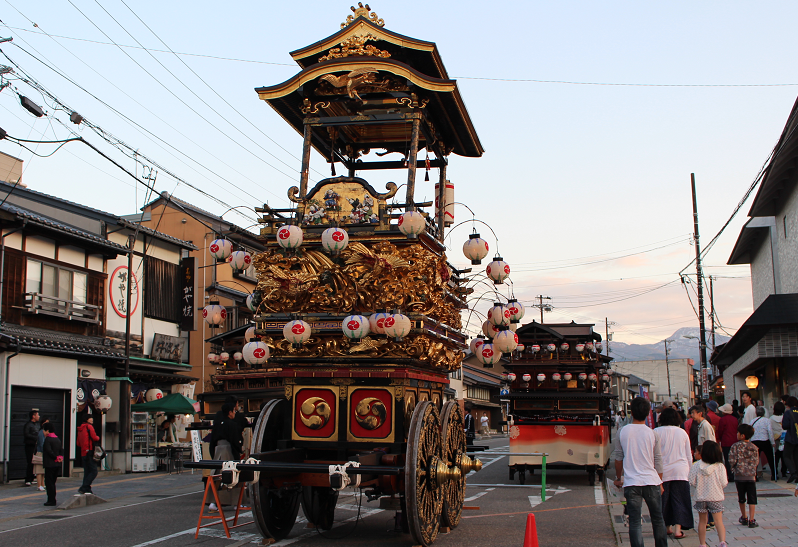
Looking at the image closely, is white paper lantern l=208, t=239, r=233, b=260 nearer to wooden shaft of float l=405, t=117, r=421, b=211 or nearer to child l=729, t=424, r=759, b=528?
wooden shaft of float l=405, t=117, r=421, b=211

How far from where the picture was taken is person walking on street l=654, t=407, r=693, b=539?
9023mm

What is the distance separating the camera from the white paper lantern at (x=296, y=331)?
10141 mm

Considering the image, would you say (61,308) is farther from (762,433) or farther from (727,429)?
(762,433)

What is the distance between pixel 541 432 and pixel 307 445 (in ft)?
31.7

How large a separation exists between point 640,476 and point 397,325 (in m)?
3.60

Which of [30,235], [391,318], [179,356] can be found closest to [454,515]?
[391,318]

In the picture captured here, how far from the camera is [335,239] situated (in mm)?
10227

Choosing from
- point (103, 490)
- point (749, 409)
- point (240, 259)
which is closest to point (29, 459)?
point (103, 490)

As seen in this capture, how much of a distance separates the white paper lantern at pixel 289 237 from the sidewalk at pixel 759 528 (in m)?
6.16

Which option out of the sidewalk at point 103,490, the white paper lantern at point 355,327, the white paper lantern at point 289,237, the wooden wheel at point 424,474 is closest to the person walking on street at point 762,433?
the wooden wheel at point 424,474

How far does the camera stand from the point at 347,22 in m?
12.1

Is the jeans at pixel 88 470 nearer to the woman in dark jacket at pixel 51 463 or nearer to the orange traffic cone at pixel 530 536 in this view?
the woman in dark jacket at pixel 51 463

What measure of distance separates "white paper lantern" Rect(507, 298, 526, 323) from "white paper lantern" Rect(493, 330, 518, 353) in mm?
555

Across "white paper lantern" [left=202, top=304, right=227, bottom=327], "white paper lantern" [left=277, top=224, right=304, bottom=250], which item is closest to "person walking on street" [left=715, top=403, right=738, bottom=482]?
"white paper lantern" [left=277, top=224, right=304, bottom=250]
